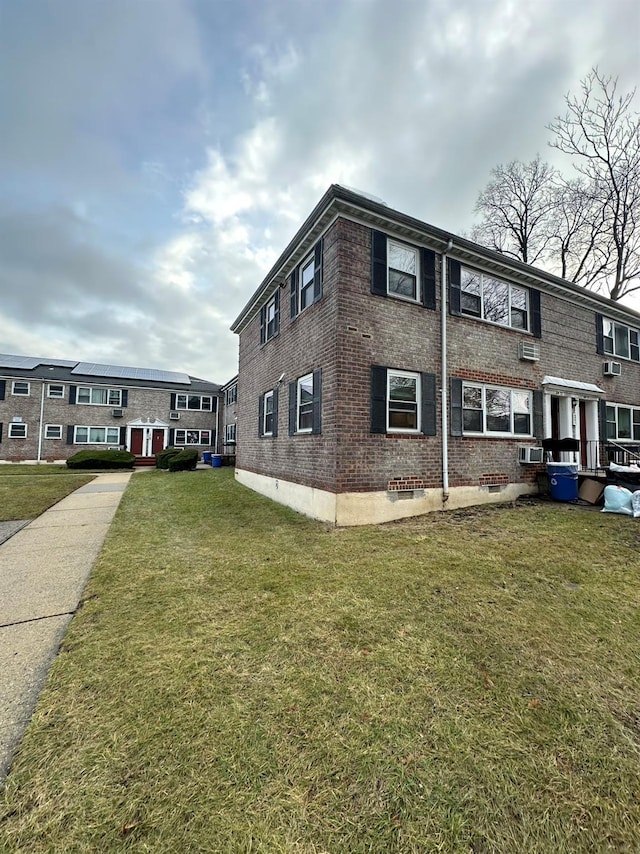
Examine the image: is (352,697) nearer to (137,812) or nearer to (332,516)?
(137,812)

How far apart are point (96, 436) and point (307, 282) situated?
21.7 metres

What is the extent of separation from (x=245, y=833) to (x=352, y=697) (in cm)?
94

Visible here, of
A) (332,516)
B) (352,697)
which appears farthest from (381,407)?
(352,697)

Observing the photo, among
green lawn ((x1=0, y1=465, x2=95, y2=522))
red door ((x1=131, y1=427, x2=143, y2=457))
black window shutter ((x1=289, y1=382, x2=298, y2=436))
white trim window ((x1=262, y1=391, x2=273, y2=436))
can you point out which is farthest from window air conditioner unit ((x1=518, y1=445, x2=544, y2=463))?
red door ((x1=131, y1=427, x2=143, y2=457))

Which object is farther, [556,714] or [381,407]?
[381,407]

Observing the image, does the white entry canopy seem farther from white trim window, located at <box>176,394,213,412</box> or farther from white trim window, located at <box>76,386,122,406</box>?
white trim window, located at <box>76,386,122,406</box>

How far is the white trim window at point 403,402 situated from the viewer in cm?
733

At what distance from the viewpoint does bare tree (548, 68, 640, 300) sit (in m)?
14.9

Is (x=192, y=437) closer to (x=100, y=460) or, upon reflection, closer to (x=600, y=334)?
(x=100, y=460)

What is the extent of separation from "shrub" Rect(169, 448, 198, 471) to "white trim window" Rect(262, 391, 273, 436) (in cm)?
886

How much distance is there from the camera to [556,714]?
2037 mm

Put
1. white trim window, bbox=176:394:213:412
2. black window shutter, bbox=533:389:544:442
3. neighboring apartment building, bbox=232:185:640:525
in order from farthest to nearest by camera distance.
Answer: white trim window, bbox=176:394:213:412 → black window shutter, bbox=533:389:544:442 → neighboring apartment building, bbox=232:185:640:525

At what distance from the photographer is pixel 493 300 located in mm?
9125

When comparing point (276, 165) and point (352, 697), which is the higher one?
point (276, 165)
